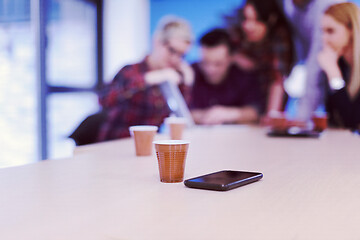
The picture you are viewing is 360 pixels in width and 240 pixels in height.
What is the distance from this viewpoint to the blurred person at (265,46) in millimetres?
3510

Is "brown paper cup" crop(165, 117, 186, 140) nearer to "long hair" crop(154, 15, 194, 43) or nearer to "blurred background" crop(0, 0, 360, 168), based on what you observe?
"blurred background" crop(0, 0, 360, 168)

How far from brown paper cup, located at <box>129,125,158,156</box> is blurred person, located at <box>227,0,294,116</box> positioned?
91.4 inches

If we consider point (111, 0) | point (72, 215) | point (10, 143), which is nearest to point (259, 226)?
point (72, 215)

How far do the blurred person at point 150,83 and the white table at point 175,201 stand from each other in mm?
1902

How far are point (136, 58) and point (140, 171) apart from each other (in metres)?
3.10

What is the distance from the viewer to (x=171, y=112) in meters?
3.46

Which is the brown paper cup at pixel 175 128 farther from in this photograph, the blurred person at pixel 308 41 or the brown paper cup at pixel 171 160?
the blurred person at pixel 308 41

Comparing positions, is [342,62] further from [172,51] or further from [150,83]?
[150,83]

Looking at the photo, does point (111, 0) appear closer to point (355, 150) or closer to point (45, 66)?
point (45, 66)

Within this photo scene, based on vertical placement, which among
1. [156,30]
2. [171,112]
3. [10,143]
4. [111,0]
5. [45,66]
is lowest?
[10,143]

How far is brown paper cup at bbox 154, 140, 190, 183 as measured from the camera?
3.12 feet

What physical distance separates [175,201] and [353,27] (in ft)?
9.75

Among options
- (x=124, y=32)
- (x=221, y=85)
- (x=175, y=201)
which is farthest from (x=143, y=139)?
(x=124, y=32)

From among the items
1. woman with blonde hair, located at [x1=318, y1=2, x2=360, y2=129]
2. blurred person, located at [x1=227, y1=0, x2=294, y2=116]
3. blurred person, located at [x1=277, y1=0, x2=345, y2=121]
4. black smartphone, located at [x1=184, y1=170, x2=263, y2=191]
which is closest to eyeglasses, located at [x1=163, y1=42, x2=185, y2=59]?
blurred person, located at [x1=227, y1=0, x2=294, y2=116]
